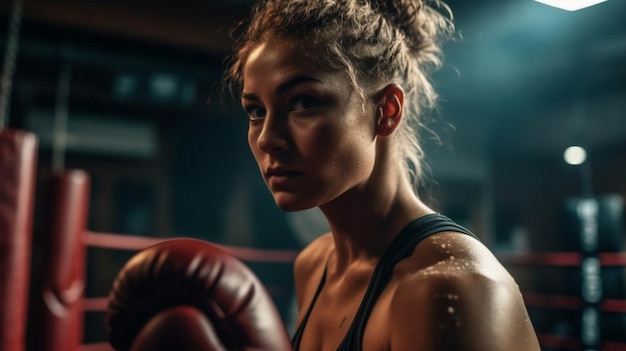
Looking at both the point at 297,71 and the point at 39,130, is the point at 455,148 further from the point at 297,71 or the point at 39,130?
the point at 297,71

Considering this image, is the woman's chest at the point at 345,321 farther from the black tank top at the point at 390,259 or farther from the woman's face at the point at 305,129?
the woman's face at the point at 305,129

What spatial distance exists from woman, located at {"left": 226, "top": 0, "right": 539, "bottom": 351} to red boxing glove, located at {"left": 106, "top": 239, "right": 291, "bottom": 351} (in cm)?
21

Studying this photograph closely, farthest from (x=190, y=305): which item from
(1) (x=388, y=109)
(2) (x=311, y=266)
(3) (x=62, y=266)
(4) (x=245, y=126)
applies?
(4) (x=245, y=126)

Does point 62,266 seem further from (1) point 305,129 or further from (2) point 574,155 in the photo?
(2) point 574,155

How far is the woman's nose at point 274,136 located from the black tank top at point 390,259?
0.87 ft

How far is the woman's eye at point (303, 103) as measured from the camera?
3.13 ft

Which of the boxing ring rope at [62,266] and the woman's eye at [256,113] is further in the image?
the boxing ring rope at [62,266]

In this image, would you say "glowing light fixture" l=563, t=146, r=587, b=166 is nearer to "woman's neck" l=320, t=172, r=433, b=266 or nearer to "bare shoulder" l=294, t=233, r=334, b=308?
"bare shoulder" l=294, t=233, r=334, b=308

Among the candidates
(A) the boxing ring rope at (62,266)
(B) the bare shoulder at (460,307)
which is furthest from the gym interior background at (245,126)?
(B) the bare shoulder at (460,307)

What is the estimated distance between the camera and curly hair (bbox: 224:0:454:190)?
3.22ft

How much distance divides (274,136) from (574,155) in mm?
5871

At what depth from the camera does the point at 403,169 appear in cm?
113

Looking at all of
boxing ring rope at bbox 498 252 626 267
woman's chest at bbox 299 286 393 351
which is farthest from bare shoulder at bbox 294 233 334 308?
boxing ring rope at bbox 498 252 626 267

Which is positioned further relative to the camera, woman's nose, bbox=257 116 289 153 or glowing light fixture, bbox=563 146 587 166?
glowing light fixture, bbox=563 146 587 166
